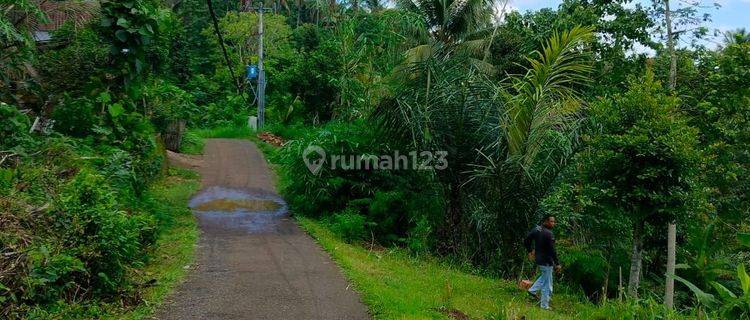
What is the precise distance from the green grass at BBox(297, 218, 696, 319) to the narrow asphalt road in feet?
0.83

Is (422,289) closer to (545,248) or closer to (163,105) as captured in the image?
(545,248)

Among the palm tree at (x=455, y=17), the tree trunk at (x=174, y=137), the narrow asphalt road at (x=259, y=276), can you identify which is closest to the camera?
the narrow asphalt road at (x=259, y=276)

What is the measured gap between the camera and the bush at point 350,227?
11484mm

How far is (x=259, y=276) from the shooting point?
8.07m

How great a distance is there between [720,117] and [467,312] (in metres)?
6.27

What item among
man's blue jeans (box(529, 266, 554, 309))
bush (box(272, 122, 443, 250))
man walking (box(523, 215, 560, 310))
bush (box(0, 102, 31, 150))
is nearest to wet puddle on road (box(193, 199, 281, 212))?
bush (box(272, 122, 443, 250))

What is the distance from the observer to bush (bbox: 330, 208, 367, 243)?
11.5 metres

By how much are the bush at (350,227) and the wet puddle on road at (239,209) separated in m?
1.15

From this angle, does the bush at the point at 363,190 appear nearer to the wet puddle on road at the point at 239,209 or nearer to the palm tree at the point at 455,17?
the wet puddle on road at the point at 239,209

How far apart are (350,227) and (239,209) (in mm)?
3043

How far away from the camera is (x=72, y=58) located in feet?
34.9

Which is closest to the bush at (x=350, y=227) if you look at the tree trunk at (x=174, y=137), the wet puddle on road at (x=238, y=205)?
the wet puddle on road at (x=238, y=205)

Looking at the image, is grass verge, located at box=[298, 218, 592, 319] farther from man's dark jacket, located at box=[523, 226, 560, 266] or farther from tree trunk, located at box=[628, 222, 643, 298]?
tree trunk, located at box=[628, 222, 643, 298]

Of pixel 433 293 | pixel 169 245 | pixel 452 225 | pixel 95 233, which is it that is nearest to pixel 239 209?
pixel 169 245
